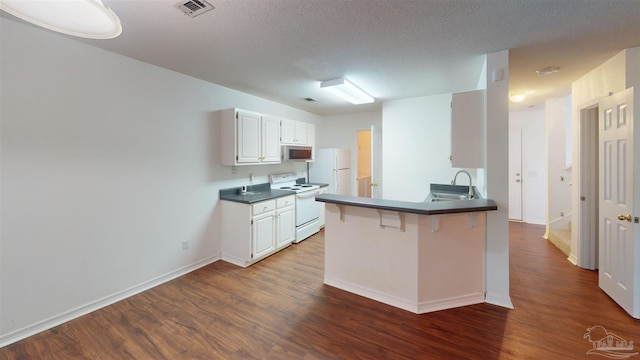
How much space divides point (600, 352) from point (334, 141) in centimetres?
503

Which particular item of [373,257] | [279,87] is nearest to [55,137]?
[279,87]

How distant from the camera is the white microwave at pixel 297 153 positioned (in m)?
4.50

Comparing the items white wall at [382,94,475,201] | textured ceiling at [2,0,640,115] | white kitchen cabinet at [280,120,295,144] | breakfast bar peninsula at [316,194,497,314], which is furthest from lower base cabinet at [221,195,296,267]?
white wall at [382,94,475,201]

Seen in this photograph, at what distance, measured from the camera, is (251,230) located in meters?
3.35

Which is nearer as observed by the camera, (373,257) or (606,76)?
(373,257)

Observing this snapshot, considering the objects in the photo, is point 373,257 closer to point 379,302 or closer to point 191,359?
point 379,302

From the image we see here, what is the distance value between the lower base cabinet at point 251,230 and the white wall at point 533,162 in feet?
16.8

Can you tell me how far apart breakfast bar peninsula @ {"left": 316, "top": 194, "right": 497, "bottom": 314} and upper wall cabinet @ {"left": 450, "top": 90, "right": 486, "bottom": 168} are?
1.63ft

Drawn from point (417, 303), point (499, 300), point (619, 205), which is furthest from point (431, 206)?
point (619, 205)

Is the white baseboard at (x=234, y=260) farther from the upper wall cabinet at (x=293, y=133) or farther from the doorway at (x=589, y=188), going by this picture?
the doorway at (x=589, y=188)

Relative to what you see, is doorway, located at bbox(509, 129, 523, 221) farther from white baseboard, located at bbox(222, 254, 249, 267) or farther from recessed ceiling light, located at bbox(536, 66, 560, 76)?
white baseboard, located at bbox(222, 254, 249, 267)

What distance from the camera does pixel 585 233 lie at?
3.23m

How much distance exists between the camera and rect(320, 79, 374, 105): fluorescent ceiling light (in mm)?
3243

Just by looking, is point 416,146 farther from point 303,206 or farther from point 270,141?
point 270,141
